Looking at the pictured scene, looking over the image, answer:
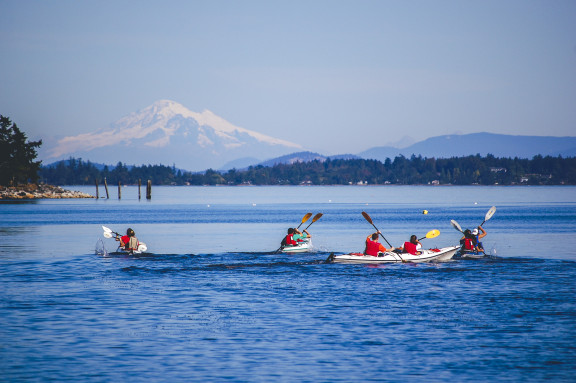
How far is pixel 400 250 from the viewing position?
40219mm

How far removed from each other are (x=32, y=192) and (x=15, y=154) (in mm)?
23972

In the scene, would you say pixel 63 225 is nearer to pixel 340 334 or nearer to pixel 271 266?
pixel 271 266

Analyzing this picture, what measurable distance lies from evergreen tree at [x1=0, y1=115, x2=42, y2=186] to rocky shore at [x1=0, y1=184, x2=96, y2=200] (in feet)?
17.5

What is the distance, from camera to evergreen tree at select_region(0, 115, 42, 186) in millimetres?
147625

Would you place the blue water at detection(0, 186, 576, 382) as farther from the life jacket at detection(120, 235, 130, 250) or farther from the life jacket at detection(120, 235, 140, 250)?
the life jacket at detection(120, 235, 130, 250)

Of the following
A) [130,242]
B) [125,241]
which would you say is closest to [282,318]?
[130,242]

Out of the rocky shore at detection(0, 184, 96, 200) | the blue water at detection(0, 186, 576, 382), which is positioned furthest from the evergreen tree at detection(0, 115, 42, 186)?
the blue water at detection(0, 186, 576, 382)

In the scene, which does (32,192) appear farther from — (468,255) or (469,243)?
(468,255)

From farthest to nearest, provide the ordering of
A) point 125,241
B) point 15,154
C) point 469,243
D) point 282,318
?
point 15,154, point 125,241, point 469,243, point 282,318

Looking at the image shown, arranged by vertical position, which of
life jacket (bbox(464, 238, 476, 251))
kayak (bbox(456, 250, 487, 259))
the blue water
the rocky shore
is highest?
the rocky shore

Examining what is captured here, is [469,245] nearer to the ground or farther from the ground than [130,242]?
nearer to the ground

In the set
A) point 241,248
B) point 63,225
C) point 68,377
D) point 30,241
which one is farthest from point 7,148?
point 68,377

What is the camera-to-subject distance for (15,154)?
5871 inches

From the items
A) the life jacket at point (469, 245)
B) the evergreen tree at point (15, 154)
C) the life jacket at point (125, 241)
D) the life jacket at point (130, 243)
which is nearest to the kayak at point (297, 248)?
the life jacket at point (130, 243)
